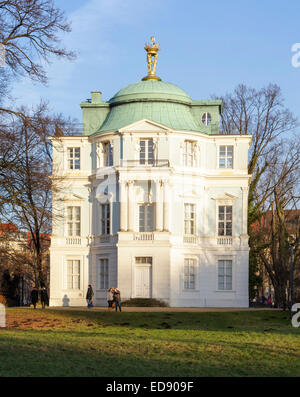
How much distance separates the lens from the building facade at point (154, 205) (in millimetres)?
48844

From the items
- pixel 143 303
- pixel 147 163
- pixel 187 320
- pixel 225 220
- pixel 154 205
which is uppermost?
pixel 147 163

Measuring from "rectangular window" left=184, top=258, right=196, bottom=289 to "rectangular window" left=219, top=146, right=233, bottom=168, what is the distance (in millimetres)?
6947

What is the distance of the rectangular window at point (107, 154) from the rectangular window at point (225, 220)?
8138mm

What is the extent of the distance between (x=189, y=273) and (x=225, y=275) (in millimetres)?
2513

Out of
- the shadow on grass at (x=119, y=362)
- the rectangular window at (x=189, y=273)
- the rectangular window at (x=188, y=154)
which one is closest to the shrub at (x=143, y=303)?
the rectangular window at (x=189, y=273)

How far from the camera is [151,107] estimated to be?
169ft

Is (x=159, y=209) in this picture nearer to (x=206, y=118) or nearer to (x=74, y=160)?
(x=74, y=160)

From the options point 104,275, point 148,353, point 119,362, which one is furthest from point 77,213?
point 119,362

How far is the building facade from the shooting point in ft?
160

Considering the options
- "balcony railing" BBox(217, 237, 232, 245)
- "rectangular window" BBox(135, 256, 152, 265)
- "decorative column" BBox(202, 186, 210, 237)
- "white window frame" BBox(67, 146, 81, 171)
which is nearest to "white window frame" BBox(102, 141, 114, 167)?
"white window frame" BBox(67, 146, 81, 171)

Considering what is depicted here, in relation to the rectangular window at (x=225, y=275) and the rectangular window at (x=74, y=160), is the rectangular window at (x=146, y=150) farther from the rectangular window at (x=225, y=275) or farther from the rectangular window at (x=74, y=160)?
the rectangular window at (x=225, y=275)

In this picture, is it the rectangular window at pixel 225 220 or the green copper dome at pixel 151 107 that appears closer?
the green copper dome at pixel 151 107
